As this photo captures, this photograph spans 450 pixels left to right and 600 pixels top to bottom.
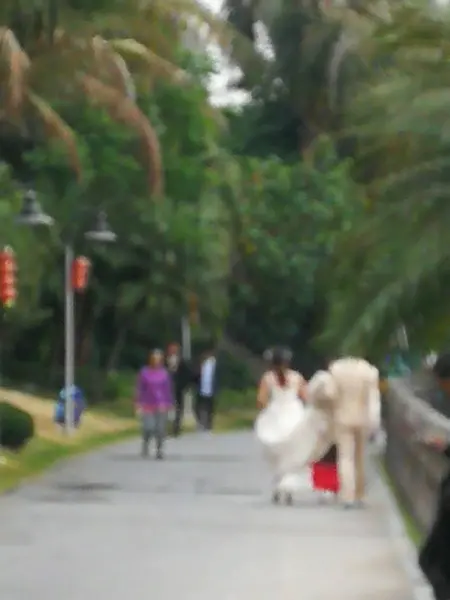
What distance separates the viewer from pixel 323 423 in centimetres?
2103

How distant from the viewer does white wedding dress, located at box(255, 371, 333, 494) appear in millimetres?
20891

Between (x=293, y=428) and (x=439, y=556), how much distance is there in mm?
14610

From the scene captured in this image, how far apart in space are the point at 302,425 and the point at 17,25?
668cm

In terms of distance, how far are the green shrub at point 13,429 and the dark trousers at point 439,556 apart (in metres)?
21.8

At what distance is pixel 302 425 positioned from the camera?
21141 mm

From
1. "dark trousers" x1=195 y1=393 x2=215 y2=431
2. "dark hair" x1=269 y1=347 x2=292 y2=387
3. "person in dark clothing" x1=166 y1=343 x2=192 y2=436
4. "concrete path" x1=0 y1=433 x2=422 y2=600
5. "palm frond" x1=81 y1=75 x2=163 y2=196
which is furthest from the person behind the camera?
"dark trousers" x1=195 y1=393 x2=215 y2=431

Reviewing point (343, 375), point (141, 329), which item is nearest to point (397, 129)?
point (343, 375)

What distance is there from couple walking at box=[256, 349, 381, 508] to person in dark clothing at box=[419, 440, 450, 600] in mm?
13642

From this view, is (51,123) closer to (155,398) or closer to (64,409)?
(155,398)

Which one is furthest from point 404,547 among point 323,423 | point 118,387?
point 118,387

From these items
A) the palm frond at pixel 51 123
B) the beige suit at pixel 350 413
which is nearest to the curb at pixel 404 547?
the beige suit at pixel 350 413

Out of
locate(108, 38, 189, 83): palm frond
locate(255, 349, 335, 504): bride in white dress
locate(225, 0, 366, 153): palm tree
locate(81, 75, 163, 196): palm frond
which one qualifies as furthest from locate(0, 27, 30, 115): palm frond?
locate(225, 0, 366, 153): palm tree

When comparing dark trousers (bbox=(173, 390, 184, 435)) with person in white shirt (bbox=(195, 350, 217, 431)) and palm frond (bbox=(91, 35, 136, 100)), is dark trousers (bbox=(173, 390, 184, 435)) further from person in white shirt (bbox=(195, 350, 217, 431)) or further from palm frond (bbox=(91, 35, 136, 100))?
palm frond (bbox=(91, 35, 136, 100))

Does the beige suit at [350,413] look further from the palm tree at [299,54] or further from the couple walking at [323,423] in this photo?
the palm tree at [299,54]
